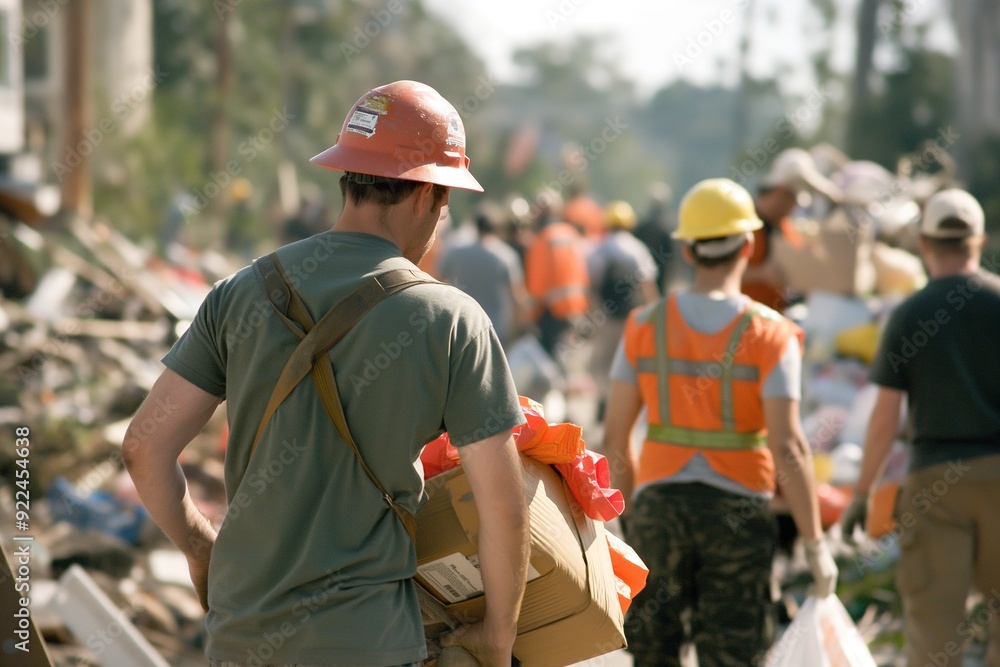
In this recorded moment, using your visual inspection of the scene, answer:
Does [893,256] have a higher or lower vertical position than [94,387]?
higher

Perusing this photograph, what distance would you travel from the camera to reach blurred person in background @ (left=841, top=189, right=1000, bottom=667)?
4.32 meters

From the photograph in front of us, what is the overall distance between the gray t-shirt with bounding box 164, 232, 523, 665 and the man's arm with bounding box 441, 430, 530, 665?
0.05 m

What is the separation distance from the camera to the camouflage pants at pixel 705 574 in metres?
4.11

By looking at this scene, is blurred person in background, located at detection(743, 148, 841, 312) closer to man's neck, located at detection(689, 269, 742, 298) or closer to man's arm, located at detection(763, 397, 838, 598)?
man's neck, located at detection(689, 269, 742, 298)

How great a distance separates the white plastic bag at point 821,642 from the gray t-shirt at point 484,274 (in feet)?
20.8

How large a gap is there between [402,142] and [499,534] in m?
0.82

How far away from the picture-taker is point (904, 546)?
4465mm

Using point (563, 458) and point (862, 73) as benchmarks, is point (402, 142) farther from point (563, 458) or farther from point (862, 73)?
point (862, 73)

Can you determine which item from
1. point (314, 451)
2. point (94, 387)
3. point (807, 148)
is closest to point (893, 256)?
point (94, 387)

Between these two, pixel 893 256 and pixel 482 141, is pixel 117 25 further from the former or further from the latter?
pixel 482 141

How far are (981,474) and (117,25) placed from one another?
86.7ft

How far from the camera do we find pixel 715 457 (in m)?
4.13

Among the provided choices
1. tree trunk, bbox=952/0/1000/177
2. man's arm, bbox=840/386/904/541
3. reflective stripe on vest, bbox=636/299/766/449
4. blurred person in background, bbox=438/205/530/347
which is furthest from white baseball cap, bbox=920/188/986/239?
tree trunk, bbox=952/0/1000/177

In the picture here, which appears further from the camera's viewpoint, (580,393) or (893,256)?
(580,393)
